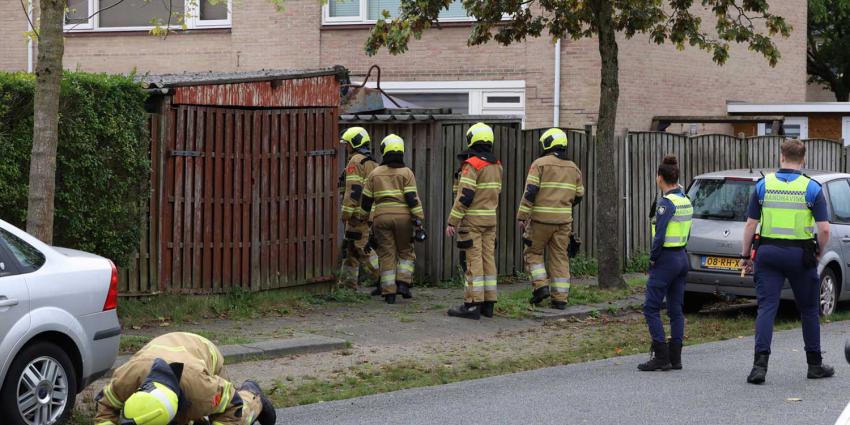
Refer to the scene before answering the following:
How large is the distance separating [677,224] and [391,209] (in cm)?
422

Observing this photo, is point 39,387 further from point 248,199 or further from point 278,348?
point 248,199

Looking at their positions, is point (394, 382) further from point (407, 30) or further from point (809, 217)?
point (407, 30)

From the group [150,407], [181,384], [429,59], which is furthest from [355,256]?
[150,407]

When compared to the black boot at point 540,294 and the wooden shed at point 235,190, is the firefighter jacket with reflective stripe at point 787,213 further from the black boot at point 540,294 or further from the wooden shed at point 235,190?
the wooden shed at point 235,190

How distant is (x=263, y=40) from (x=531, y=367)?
13694mm

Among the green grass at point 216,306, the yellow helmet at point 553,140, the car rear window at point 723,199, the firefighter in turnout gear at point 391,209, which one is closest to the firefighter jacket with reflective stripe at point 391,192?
the firefighter in turnout gear at point 391,209

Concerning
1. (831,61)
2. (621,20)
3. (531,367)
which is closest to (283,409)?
(531,367)

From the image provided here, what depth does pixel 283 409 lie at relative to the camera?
8156mm

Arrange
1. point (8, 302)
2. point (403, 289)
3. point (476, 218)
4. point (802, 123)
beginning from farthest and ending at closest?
1. point (802, 123)
2. point (403, 289)
3. point (476, 218)
4. point (8, 302)

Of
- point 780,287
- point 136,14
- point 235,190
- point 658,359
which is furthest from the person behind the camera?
point 136,14

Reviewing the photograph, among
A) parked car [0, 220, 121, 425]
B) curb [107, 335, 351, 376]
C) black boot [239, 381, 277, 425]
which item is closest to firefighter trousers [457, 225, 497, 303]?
curb [107, 335, 351, 376]

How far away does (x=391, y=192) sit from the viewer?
13.1m

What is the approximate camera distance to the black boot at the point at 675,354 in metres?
9.69

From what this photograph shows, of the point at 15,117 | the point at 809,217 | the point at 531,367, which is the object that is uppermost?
the point at 15,117
